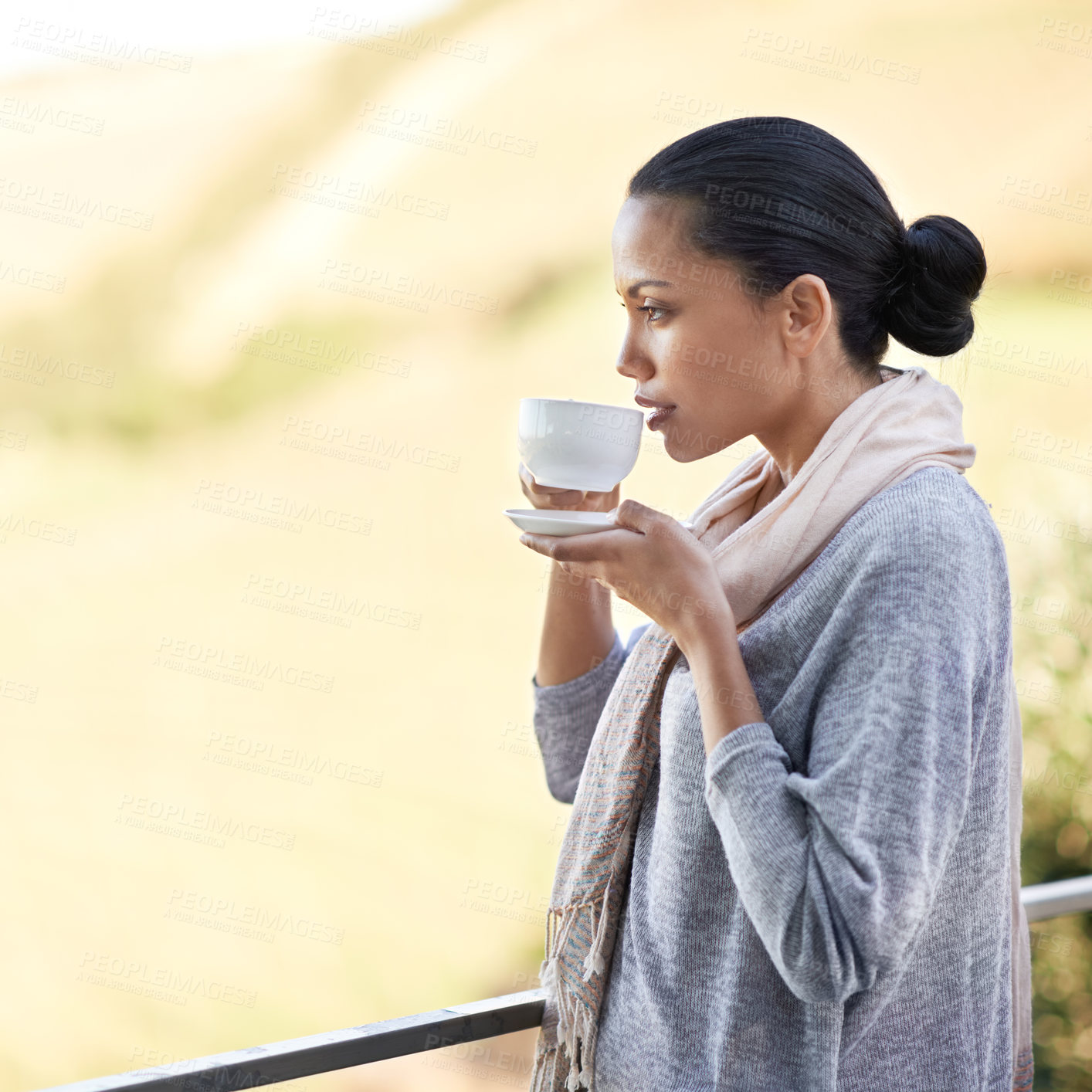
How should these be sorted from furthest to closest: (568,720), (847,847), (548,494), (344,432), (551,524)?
(344,432)
(568,720)
(548,494)
(551,524)
(847,847)

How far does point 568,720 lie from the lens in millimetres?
→ 1151

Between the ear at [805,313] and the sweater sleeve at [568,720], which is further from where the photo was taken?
the sweater sleeve at [568,720]

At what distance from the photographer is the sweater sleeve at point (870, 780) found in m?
0.67

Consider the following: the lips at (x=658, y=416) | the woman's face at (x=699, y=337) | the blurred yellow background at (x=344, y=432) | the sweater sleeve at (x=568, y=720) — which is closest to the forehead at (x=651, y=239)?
the woman's face at (x=699, y=337)

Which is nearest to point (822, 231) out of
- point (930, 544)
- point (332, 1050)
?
point (930, 544)

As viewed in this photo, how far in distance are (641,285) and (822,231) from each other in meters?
0.16

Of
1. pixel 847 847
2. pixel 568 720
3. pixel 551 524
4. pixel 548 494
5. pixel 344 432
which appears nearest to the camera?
pixel 847 847

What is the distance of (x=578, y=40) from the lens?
117 inches

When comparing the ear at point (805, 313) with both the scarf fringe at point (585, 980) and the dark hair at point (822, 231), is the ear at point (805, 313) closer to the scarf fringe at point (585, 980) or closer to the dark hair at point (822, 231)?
the dark hair at point (822, 231)

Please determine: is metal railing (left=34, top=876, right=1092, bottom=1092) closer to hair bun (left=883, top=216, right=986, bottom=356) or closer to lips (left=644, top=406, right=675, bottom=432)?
lips (left=644, top=406, right=675, bottom=432)

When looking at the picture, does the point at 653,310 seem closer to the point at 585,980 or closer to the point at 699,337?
the point at 699,337

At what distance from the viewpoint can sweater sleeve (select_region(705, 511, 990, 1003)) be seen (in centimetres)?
67

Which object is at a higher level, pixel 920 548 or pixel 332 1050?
pixel 920 548

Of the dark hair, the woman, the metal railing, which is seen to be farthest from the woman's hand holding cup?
the metal railing
